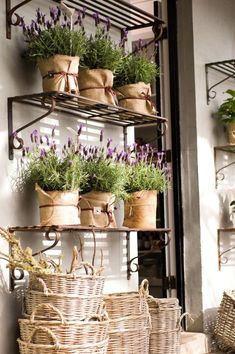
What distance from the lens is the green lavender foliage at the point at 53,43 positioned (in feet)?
9.54

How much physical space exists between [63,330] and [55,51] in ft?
3.64

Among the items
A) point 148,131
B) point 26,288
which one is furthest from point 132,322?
point 148,131

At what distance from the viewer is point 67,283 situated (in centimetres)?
265

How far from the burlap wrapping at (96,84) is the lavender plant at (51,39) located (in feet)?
0.36

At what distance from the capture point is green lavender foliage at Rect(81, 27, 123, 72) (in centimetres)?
314

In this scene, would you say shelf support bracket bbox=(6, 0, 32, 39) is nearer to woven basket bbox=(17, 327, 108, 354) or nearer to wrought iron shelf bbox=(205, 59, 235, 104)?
woven basket bbox=(17, 327, 108, 354)

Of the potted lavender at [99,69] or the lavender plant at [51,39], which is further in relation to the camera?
the potted lavender at [99,69]

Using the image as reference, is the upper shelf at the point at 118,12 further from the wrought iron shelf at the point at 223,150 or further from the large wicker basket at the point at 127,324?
the large wicker basket at the point at 127,324

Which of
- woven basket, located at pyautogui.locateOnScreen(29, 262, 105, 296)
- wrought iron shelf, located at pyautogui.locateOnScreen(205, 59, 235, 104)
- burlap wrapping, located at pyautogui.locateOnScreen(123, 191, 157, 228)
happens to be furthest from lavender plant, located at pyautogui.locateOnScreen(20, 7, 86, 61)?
wrought iron shelf, located at pyautogui.locateOnScreen(205, 59, 235, 104)

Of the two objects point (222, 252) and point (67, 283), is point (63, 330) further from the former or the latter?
point (222, 252)

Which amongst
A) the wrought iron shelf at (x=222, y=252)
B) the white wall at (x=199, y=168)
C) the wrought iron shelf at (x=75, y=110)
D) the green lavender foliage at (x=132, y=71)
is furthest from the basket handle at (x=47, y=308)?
the wrought iron shelf at (x=222, y=252)

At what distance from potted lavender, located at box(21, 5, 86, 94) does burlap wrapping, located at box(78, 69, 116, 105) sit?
126 millimetres

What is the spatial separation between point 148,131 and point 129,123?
2.05 meters

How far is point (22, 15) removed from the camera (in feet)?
9.79
